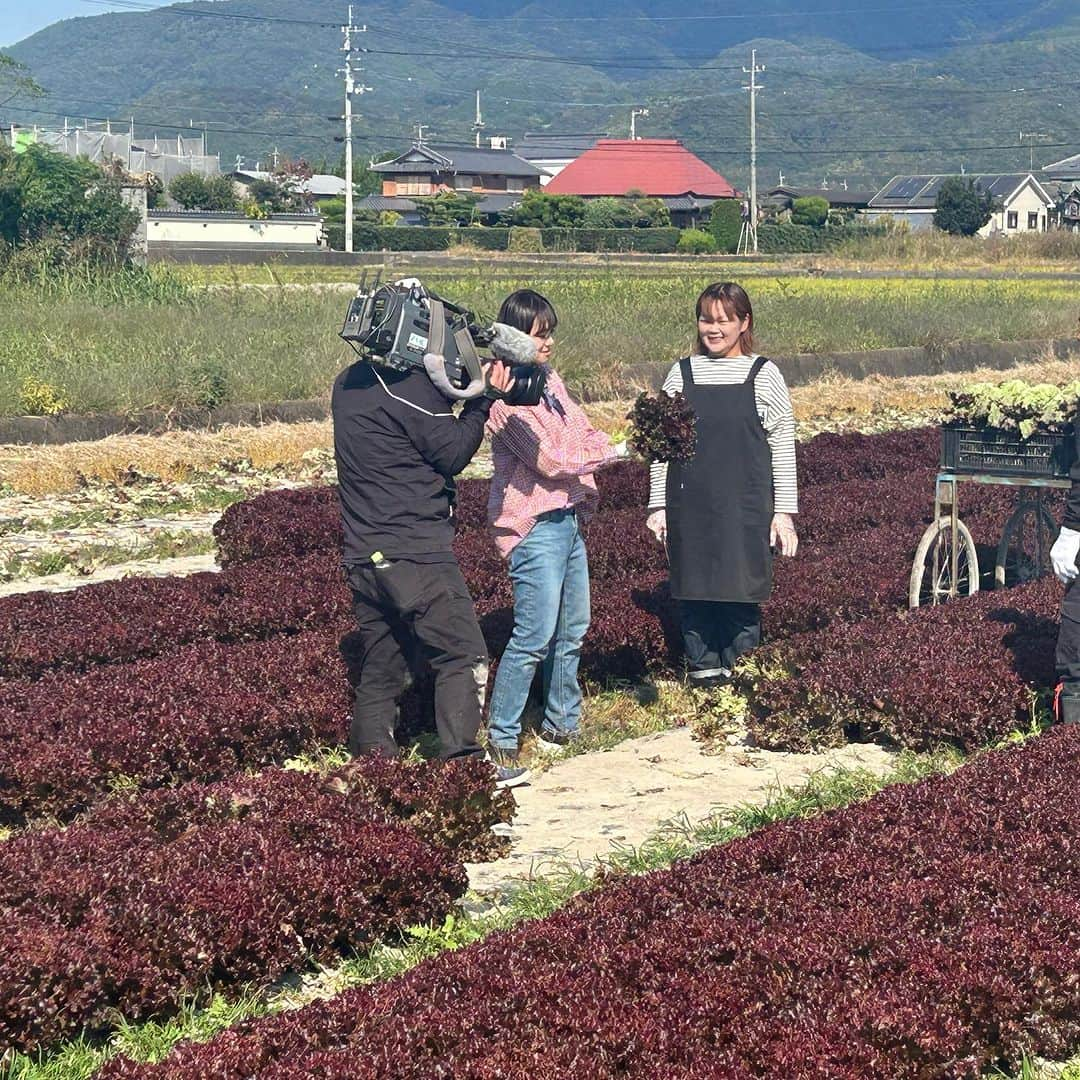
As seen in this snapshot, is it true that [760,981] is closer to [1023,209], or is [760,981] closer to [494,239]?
[494,239]

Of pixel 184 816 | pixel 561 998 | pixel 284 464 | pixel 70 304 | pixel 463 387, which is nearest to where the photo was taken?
pixel 561 998

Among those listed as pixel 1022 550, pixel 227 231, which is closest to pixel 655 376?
pixel 1022 550

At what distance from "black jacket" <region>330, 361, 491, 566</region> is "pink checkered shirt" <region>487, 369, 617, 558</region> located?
49cm

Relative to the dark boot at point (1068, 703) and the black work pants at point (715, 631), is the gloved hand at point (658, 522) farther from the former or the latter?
the dark boot at point (1068, 703)

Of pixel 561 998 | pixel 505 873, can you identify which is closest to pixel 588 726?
pixel 505 873

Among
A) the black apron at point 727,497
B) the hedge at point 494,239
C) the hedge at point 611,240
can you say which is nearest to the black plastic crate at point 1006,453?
the black apron at point 727,497

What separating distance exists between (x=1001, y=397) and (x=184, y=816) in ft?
15.5

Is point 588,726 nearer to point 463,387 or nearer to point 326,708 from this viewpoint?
point 326,708

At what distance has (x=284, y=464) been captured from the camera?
49.1ft

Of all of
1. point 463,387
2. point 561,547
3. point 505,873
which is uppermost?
point 463,387

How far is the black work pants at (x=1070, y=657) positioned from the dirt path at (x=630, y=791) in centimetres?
74

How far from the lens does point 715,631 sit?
777 centimetres

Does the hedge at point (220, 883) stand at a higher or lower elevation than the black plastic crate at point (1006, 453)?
lower

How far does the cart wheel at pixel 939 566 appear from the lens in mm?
8859
